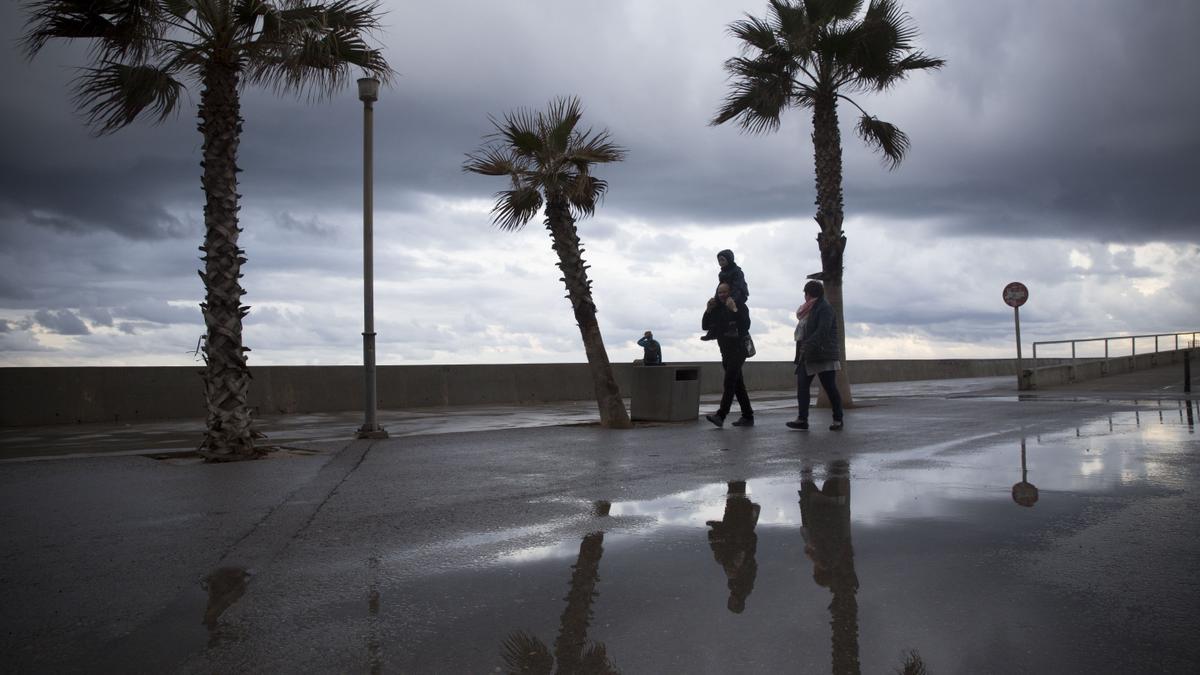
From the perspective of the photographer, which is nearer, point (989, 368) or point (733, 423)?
point (733, 423)

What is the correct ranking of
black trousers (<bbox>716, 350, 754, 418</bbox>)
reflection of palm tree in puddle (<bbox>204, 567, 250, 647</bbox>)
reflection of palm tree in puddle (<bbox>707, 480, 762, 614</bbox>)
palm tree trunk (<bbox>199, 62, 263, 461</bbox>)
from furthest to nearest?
black trousers (<bbox>716, 350, 754, 418</bbox>), palm tree trunk (<bbox>199, 62, 263, 461</bbox>), reflection of palm tree in puddle (<bbox>707, 480, 762, 614</bbox>), reflection of palm tree in puddle (<bbox>204, 567, 250, 647</bbox>)

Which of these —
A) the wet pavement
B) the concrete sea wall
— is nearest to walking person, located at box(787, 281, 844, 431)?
the wet pavement

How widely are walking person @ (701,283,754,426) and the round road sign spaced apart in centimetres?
1321

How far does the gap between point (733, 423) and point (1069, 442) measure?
4.23m

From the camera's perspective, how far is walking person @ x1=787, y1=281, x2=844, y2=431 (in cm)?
1136

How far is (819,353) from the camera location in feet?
37.5

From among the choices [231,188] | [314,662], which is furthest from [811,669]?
[231,188]

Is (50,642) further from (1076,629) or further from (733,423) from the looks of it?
(733,423)

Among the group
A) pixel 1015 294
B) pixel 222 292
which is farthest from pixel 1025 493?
pixel 1015 294

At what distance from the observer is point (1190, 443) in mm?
9328

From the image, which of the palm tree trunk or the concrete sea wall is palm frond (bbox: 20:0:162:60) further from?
the concrete sea wall

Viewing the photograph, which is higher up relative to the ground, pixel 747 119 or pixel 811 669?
pixel 747 119

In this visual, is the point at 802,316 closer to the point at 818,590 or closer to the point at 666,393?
the point at 666,393

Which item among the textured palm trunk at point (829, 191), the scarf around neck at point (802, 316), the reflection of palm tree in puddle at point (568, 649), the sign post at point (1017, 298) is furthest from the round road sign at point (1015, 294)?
the reflection of palm tree in puddle at point (568, 649)
